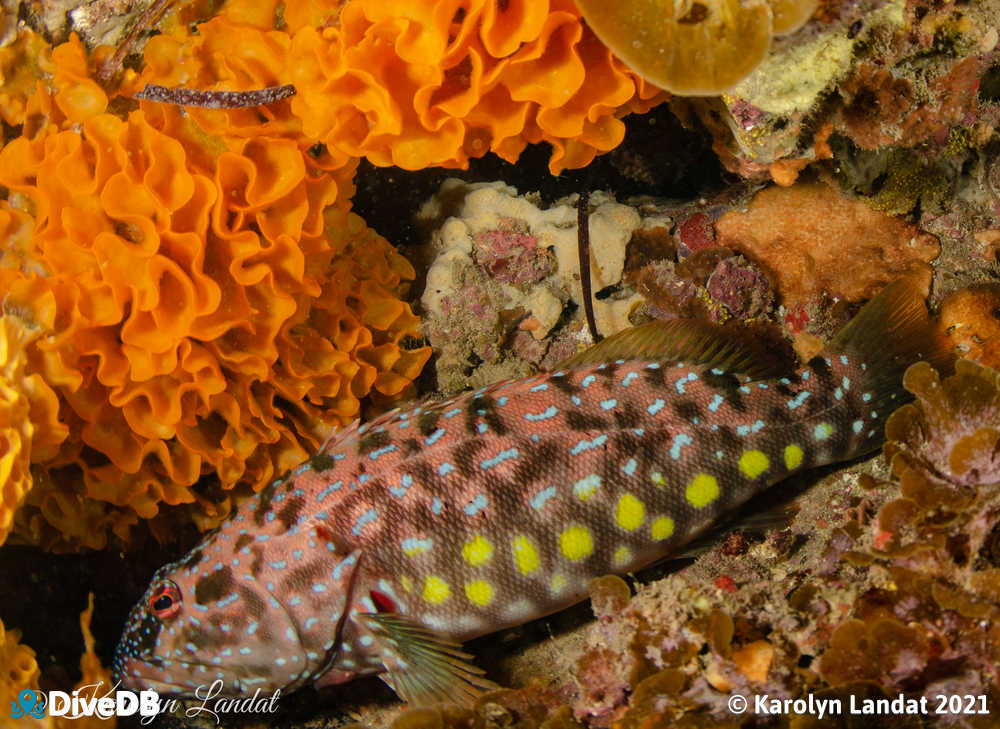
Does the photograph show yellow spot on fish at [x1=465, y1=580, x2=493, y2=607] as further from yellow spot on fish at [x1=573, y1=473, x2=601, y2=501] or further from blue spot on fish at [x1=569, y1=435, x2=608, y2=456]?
blue spot on fish at [x1=569, y1=435, x2=608, y2=456]

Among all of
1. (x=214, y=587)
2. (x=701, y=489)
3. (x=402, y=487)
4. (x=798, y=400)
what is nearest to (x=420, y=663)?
(x=402, y=487)

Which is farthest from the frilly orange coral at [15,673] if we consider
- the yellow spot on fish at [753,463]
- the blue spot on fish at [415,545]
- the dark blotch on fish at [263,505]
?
the yellow spot on fish at [753,463]

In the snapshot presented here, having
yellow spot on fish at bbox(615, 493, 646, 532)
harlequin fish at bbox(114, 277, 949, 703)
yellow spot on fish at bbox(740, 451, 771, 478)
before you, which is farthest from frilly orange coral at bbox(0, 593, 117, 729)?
yellow spot on fish at bbox(740, 451, 771, 478)

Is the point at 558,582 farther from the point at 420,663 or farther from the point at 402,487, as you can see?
the point at 402,487

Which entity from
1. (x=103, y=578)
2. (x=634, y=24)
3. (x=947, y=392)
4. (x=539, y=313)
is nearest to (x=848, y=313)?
(x=947, y=392)

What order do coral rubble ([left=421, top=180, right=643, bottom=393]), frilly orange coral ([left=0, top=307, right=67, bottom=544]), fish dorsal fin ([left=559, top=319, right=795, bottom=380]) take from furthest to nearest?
coral rubble ([left=421, top=180, right=643, bottom=393]), fish dorsal fin ([left=559, top=319, right=795, bottom=380]), frilly orange coral ([left=0, top=307, right=67, bottom=544])
